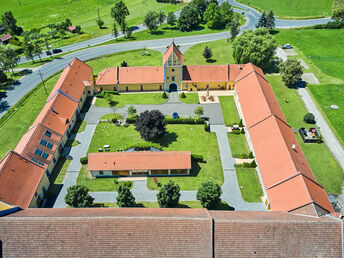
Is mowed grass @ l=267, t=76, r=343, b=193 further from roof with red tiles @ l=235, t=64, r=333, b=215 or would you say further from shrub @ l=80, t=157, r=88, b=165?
shrub @ l=80, t=157, r=88, b=165

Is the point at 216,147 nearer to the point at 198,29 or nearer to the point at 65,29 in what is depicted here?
the point at 198,29

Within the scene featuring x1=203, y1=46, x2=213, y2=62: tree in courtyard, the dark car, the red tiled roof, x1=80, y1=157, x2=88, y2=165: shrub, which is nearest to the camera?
the red tiled roof

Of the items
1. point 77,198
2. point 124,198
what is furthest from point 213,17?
point 77,198

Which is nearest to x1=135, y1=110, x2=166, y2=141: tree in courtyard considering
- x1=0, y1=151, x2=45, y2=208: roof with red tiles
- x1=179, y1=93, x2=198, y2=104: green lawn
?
x1=179, y1=93, x2=198, y2=104: green lawn

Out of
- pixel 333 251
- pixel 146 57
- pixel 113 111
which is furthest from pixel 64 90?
pixel 333 251

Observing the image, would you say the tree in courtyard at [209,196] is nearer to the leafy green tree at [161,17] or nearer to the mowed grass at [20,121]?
the mowed grass at [20,121]

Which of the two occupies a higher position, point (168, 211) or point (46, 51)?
point (46, 51)
